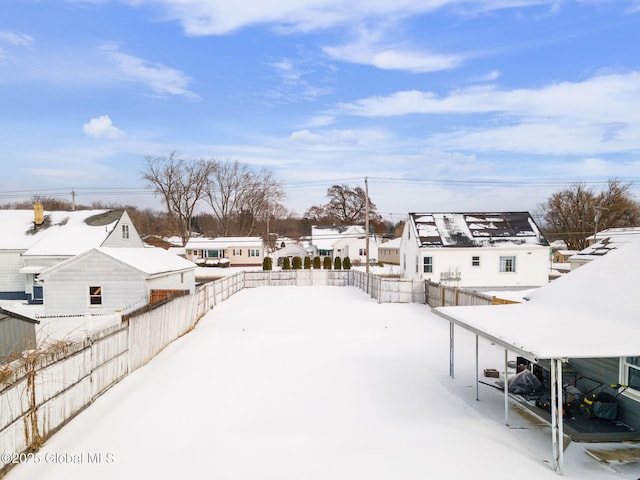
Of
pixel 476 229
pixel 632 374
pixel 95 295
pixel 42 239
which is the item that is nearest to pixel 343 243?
pixel 476 229

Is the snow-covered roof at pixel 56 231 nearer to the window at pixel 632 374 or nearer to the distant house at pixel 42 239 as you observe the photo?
the distant house at pixel 42 239

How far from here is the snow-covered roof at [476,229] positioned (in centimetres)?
2869

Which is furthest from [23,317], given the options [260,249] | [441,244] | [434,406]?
[260,249]

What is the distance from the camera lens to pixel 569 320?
802cm

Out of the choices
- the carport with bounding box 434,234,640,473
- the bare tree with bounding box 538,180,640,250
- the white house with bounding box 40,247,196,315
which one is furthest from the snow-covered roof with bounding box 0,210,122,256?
the bare tree with bounding box 538,180,640,250

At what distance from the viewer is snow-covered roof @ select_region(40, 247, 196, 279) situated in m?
19.3

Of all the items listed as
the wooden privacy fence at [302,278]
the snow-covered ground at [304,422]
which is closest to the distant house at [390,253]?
the wooden privacy fence at [302,278]

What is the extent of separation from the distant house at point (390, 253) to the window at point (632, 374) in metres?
45.3

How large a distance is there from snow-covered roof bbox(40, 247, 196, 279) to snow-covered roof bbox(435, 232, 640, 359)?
14.6 meters

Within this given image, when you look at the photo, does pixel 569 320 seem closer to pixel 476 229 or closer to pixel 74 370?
pixel 74 370

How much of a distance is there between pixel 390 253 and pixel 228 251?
19.8 meters

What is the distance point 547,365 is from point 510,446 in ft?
10.9

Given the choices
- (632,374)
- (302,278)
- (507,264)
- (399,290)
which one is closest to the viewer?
(632,374)

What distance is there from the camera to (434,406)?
8.85 metres
